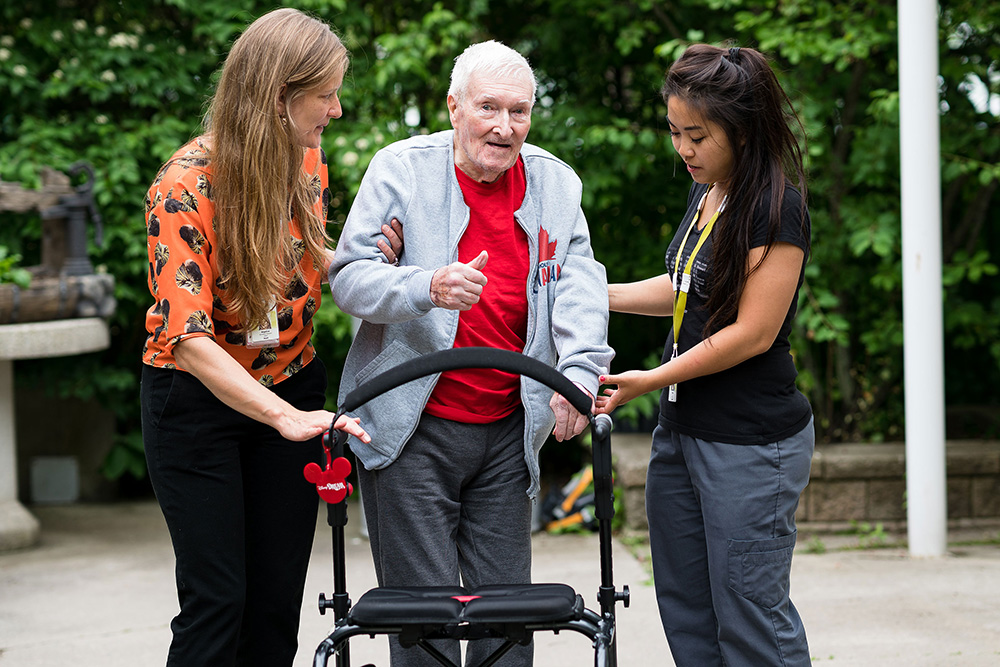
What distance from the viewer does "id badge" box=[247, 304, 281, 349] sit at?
233cm

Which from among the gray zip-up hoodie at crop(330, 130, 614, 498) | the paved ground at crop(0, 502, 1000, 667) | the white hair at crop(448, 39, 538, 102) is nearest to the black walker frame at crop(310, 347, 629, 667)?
the gray zip-up hoodie at crop(330, 130, 614, 498)

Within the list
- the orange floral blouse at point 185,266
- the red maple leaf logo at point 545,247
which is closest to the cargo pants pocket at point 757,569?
the red maple leaf logo at point 545,247

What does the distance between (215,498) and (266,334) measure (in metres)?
0.38

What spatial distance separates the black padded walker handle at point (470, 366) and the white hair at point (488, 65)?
24.1 inches

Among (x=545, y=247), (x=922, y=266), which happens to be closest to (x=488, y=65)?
(x=545, y=247)

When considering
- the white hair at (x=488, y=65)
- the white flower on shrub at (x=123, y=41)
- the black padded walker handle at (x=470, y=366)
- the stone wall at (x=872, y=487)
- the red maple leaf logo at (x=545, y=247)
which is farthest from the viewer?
the white flower on shrub at (x=123, y=41)

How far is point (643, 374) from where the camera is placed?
237 cm

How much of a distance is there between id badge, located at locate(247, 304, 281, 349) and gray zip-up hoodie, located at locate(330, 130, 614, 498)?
16 cm

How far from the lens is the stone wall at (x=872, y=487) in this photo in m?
4.94

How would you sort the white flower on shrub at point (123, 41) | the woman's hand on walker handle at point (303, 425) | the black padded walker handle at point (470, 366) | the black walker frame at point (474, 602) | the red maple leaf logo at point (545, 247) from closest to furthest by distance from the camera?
the black walker frame at point (474, 602) → the black padded walker handle at point (470, 366) → the woman's hand on walker handle at point (303, 425) → the red maple leaf logo at point (545, 247) → the white flower on shrub at point (123, 41)

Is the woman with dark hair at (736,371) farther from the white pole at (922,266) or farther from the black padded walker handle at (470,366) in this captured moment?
the white pole at (922,266)

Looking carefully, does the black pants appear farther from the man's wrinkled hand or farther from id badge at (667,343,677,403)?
id badge at (667,343,677,403)

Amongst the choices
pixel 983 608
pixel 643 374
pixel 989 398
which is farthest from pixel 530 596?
pixel 989 398

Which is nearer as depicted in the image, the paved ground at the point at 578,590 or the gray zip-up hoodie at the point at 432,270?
the gray zip-up hoodie at the point at 432,270
